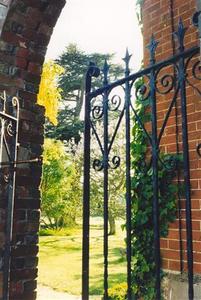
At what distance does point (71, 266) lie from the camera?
10172mm

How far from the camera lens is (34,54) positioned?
3.19 m

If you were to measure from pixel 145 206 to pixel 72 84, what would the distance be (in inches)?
830

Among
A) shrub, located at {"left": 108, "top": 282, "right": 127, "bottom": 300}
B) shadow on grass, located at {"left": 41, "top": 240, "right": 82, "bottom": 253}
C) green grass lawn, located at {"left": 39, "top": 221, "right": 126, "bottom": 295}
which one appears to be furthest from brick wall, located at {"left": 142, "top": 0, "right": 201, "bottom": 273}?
shadow on grass, located at {"left": 41, "top": 240, "right": 82, "bottom": 253}

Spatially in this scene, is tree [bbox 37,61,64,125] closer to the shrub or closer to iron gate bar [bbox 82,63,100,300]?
the shrub

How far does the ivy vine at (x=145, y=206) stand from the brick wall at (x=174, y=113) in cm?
12

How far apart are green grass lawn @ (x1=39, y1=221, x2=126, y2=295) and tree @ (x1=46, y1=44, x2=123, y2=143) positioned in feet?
24.0

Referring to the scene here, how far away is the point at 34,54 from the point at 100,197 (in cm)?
1394

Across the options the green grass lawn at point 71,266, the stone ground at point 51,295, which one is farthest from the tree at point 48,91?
the stone ground at point 51,295

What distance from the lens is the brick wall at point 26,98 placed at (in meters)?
2.89

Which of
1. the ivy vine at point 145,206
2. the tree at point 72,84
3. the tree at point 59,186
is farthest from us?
the tree at point 72,84

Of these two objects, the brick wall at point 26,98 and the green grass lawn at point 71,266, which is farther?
the green grass lawn at point 71,266

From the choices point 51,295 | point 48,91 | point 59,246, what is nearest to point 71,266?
point 51,295

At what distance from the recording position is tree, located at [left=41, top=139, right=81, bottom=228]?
59.9ft

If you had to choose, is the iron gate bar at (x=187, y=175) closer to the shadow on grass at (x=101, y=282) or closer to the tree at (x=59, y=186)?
the shadow on grass at (x=101, y=282)
